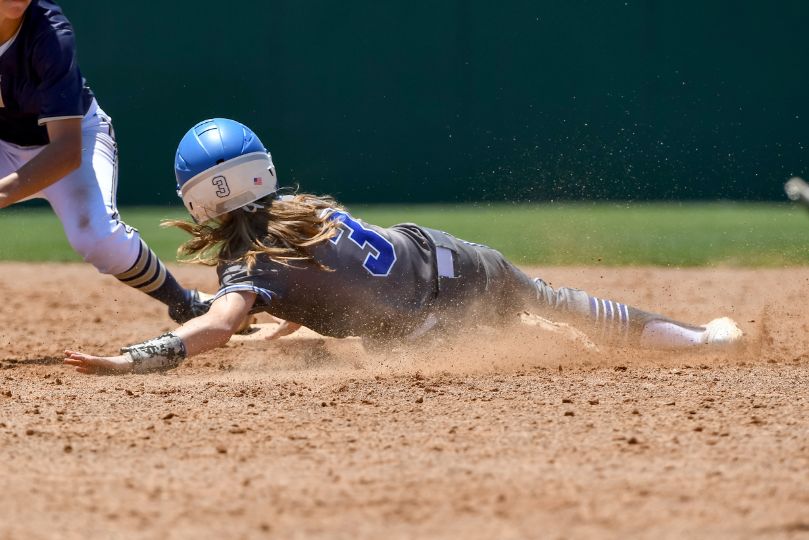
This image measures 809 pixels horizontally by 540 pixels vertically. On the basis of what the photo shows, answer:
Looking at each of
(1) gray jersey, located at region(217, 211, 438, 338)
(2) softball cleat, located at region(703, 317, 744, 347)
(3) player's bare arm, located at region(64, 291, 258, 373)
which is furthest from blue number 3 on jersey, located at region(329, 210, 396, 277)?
(2) softball cleat, located at region(703, 317, 744, 347)

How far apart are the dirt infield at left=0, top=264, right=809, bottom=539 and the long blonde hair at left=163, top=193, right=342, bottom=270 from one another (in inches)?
16.2

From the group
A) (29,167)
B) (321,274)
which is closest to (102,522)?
(321,274)

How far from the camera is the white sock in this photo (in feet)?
12.8

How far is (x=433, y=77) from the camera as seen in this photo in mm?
12297

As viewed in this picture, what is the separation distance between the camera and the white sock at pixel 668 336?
12.8 feet

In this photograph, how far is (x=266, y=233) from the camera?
3566 millimetres

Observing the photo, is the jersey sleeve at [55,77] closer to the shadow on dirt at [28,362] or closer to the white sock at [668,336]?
the shadow on dirt at [28,362]

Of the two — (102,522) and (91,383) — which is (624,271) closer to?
(91,383)

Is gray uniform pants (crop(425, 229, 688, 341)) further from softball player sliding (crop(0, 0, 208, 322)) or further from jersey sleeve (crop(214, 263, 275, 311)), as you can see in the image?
softball player sliding (crop(0, 0, 208, 322))

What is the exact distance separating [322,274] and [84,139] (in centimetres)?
132

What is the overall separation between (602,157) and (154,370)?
9775 millimetres

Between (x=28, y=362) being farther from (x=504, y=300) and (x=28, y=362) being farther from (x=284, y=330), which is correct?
(x=504, y=300)

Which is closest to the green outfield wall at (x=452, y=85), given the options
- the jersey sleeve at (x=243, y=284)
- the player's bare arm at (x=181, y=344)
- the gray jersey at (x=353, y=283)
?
the gray jersey at (x=353, y=283)

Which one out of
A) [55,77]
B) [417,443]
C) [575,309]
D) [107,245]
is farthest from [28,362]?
[417,443]
